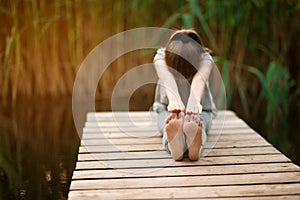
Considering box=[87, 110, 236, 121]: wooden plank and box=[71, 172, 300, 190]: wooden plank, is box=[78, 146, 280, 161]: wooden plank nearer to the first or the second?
box=[71, 172, 300, 190]: wooden plank

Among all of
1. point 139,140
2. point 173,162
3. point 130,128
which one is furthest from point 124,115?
point 173,162

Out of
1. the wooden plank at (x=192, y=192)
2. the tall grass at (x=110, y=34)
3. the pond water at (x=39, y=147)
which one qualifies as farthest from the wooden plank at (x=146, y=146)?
the tall grass at (x=110, y=34)

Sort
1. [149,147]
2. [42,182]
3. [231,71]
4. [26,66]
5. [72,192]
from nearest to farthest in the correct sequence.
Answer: [72,192] < [42,182] < [149,147] < [231,71] < [26,66]

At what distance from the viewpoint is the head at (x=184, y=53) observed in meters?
1.92

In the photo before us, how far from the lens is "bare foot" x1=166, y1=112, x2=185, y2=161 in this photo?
1.68 meters

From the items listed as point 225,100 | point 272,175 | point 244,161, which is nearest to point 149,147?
point 244,161

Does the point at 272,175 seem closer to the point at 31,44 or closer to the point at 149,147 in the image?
the point at 149,147

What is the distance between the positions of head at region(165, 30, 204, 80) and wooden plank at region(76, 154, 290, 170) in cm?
38

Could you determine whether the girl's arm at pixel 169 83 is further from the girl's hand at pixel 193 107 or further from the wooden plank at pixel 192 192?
the wooden plank at pixel 192 192

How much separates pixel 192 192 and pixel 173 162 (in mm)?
300

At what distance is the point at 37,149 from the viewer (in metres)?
2.21

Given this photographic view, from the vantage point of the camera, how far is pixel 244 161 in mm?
1764

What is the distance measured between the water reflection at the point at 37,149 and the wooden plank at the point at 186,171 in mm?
125

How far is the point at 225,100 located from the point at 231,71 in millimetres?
393
